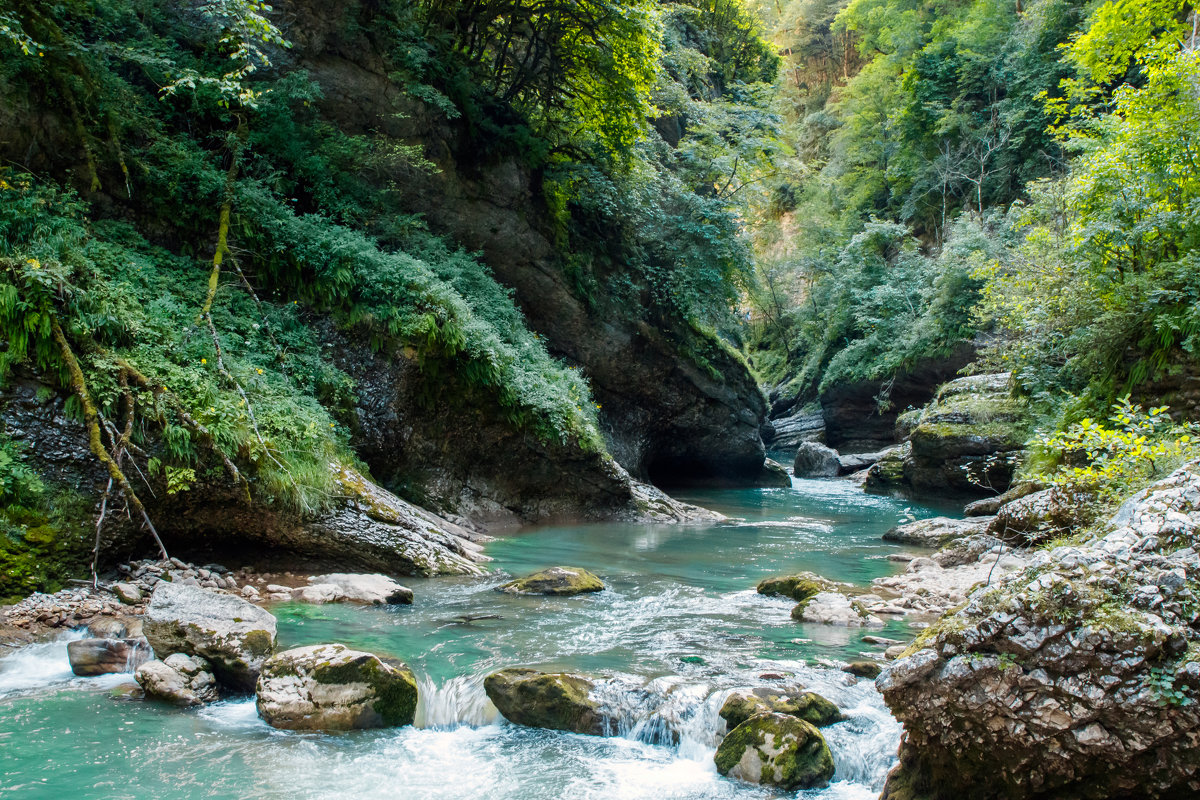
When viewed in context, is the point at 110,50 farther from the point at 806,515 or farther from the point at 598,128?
the point at 806,515

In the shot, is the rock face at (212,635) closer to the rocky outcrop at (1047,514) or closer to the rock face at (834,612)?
the rock face at (834,612)

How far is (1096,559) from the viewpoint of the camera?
141 inches

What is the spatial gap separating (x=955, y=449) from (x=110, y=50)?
60.1 ft

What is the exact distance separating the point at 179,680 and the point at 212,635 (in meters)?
0.40

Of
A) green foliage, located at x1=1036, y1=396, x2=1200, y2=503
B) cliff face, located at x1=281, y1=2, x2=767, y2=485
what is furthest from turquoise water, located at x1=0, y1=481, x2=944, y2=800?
cliff face, located at x1=281, y1=2, x2=767, y2=485

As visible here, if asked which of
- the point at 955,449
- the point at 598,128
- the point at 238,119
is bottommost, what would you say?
the point at 955,449

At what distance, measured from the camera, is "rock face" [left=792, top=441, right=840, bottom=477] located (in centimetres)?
2567

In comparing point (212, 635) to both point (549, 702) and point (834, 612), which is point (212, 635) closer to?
point (549, 702)

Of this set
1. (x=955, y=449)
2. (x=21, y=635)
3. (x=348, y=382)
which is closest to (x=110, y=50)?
(x=348, y=382)

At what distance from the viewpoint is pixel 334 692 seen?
5.18m

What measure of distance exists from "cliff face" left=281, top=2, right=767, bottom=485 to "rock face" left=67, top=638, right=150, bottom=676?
1048cm

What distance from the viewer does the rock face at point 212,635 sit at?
219 inches

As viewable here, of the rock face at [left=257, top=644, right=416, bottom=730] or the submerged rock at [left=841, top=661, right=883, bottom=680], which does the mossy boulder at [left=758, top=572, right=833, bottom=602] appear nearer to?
the submerged rock at [left=841, top=661, right=883, bottom=680]

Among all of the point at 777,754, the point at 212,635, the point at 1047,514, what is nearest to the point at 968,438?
the point at 1047,514
